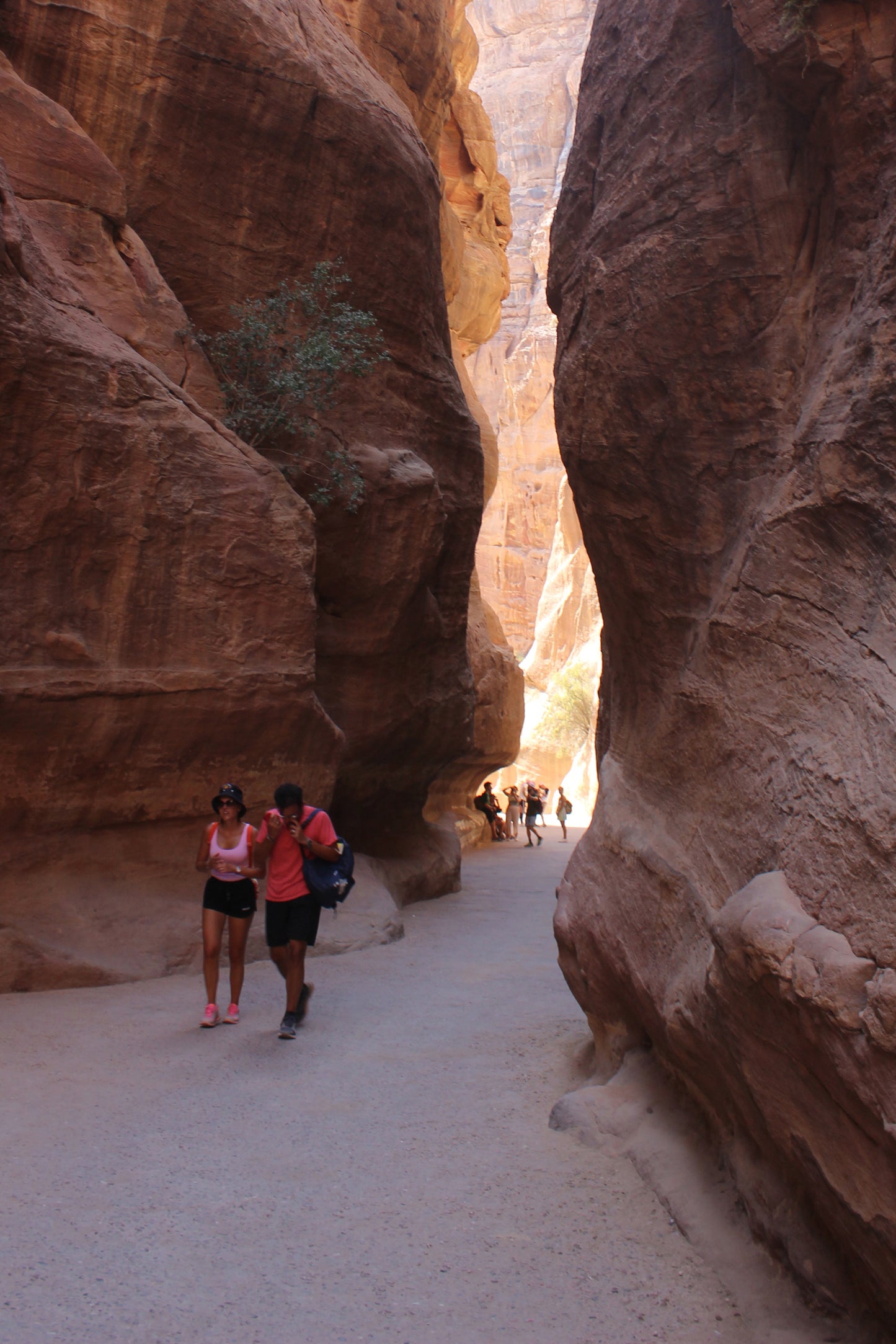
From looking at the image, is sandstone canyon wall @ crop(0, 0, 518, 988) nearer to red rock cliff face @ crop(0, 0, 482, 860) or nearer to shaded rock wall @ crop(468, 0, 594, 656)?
red rock cliff face @ crop(0, 0, 482, 860)

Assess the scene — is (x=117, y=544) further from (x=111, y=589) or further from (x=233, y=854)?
(x=233, y=854)

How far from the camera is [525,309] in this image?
74.4 m

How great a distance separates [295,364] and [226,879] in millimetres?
6237

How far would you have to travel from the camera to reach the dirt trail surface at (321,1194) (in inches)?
123

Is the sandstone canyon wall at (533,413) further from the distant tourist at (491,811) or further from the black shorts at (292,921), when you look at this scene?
the black shorts at (292,921)

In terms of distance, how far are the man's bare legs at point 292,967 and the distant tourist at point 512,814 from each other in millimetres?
20570

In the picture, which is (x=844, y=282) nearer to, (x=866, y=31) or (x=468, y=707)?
(x=866, y=31)

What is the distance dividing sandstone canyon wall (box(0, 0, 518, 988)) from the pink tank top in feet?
6.31

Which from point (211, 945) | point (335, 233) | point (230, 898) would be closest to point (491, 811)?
point (335, 233)

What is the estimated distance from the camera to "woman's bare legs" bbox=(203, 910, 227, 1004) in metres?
6.20

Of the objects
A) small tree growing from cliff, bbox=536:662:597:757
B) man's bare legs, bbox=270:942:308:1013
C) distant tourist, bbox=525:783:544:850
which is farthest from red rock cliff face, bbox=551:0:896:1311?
small tree growing from cliff, bbox=536:662:597:757

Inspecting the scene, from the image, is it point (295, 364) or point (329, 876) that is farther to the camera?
point (295, 364)

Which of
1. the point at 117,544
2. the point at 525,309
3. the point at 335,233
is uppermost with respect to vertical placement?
the point at 525,309

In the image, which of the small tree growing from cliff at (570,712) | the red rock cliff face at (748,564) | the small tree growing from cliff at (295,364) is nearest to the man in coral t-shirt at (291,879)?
the red rock cliff face at (748,564)
